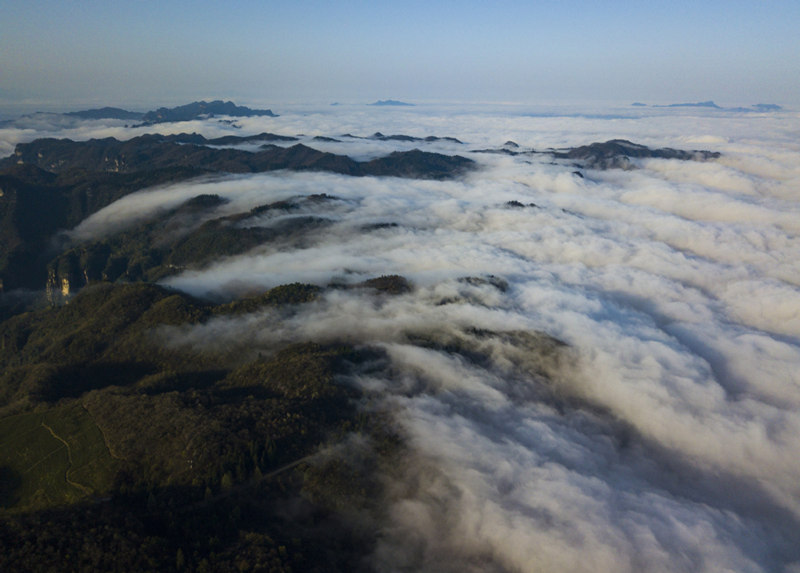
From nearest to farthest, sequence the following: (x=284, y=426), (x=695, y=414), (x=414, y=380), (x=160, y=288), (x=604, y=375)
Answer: (x=284, y=426), (x=695, y=414), (x=414, y=380), (x=604, y=375), (x=160, y=288)

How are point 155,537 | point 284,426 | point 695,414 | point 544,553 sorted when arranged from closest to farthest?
1. point 155,537
2. point 544,553
3. point 284,426
4. point 695,414

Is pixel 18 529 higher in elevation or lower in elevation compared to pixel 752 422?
higher

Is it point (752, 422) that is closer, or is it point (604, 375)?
point (752, 422)

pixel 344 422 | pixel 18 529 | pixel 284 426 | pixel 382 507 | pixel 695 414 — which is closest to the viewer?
pixel 18 529

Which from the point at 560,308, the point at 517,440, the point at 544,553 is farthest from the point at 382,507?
the point at 560,308

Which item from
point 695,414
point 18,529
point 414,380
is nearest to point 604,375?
point 695,414

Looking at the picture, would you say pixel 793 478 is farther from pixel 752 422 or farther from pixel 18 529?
pixel 18 529

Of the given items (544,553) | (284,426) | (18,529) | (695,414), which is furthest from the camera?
(695,414)

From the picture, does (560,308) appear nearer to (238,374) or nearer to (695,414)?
(695,414)

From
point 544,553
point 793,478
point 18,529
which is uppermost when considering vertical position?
point 18,529
